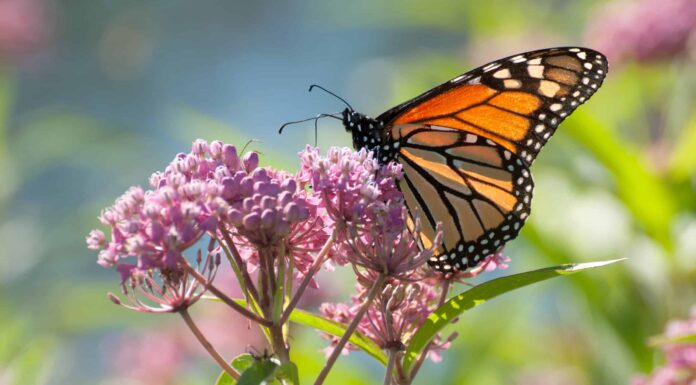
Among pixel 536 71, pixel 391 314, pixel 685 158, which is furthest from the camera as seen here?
pixel 685 158

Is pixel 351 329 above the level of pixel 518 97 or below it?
below

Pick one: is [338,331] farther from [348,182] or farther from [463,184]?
[463,184]

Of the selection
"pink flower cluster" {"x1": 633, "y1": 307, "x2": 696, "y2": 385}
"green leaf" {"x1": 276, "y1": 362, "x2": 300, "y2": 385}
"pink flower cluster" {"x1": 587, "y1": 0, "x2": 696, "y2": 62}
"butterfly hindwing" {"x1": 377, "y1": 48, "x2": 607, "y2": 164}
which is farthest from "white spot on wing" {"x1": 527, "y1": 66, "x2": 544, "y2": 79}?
"pink flower cluster" {"x1": 587, "y1": 0, "x2": 696, "y2": 62}

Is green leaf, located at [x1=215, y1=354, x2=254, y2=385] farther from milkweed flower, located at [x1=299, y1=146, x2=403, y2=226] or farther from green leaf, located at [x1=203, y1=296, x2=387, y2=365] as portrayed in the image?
milkweed flower, located at [x1=299, y1=146, x2=403, y2=226]

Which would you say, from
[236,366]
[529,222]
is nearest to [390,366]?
[236,366]

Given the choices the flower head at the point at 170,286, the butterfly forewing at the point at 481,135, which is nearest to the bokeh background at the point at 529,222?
the butterfly forewing at the point at 481,135

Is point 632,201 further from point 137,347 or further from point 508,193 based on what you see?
point 137,347

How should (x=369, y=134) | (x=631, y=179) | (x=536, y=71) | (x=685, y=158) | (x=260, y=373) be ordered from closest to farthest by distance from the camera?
(x=260, y=373) → (x=536, y=71) → (x=369, y=134) → (x=631, y=179) → (x=685, y=158)

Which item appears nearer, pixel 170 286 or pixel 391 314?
pixel 170 286

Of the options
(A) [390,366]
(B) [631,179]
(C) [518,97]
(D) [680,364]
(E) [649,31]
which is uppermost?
(E) [649,31]
